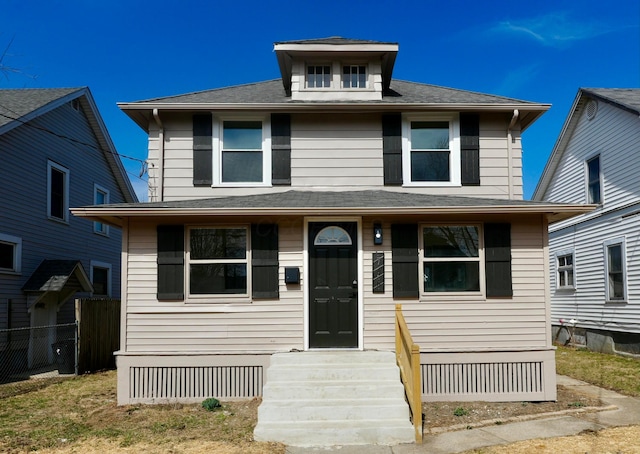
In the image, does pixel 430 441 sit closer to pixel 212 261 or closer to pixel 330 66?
pixel 212 261

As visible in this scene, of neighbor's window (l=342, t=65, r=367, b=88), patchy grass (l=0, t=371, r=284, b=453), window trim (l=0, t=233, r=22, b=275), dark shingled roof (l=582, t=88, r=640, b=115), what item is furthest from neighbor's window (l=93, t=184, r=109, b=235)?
dark shingled roof (l=582, t=88, r=640, b=115)

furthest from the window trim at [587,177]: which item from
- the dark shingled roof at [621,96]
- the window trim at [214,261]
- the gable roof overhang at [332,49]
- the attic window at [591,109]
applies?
the window trim at [214,261]

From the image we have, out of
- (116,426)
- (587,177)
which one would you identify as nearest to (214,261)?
(116,426)

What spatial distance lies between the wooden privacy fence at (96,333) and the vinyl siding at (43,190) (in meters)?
1.99

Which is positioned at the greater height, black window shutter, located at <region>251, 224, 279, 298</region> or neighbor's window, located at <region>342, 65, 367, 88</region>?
neighbor's window, located at <region>342, 65, 367, 88</region>

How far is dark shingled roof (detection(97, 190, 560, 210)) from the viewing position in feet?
25.3

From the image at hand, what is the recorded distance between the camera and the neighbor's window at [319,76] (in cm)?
939

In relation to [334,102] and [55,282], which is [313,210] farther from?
[55,282]

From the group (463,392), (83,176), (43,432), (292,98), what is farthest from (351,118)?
(83,176)

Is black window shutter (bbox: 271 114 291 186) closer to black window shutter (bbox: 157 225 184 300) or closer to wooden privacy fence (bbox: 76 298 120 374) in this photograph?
black window shutter (bbox: 157 225 184 300)

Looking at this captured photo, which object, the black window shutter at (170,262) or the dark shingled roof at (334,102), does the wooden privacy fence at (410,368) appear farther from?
the dark shingled roof at (334,102)

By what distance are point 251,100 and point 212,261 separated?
10.1 ft

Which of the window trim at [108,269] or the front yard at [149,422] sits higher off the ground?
the window trim at [108,269]

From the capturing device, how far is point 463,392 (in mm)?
7844
